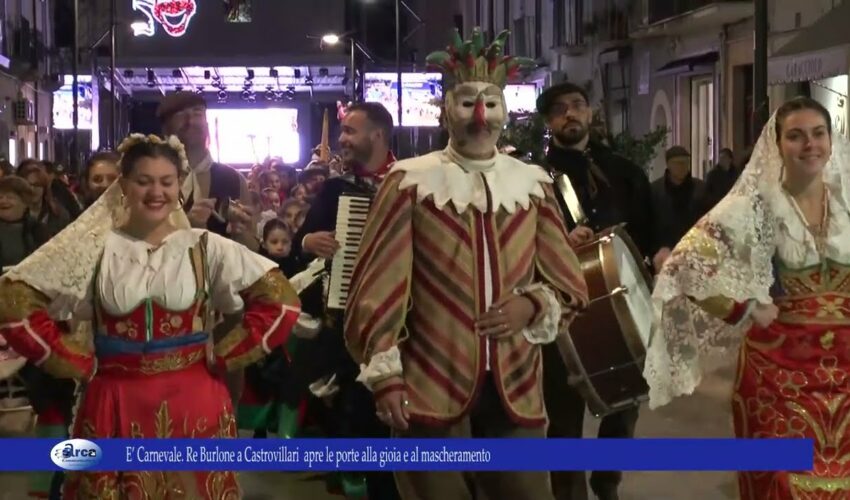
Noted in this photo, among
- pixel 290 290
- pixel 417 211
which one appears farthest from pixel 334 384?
pixel 417 211

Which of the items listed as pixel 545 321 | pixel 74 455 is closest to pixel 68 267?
pixel 74 455

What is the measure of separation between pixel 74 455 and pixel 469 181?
5.00 feet

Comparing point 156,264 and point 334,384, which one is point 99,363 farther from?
point 334,384

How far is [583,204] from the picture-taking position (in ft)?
23.0

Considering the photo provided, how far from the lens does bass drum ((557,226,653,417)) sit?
6.30 metres

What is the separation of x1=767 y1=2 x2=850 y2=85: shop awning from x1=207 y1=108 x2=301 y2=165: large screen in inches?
1154

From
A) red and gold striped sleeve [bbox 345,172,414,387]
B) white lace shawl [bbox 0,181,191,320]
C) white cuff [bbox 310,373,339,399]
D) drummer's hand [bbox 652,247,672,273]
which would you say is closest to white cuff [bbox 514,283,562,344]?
red and gold striped sleeve [bbox 345,172,414,387]

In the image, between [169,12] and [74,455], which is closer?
[74,455]

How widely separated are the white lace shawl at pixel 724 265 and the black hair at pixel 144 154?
1721 mm

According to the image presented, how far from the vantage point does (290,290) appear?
5.29m

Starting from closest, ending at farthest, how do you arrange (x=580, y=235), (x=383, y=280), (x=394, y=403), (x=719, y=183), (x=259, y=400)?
(x=394, y=403) < (x=383, y=280) < (x=580, y=235) < (x=259, y=400) < (x=719, y=183)

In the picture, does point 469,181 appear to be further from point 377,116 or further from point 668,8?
point 668,8

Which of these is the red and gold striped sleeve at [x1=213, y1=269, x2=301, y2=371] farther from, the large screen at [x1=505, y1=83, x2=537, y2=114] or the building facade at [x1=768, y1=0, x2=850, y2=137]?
the large screen at [x1=505, y1=83, x2=537, y2=114]

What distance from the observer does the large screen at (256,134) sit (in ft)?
159
